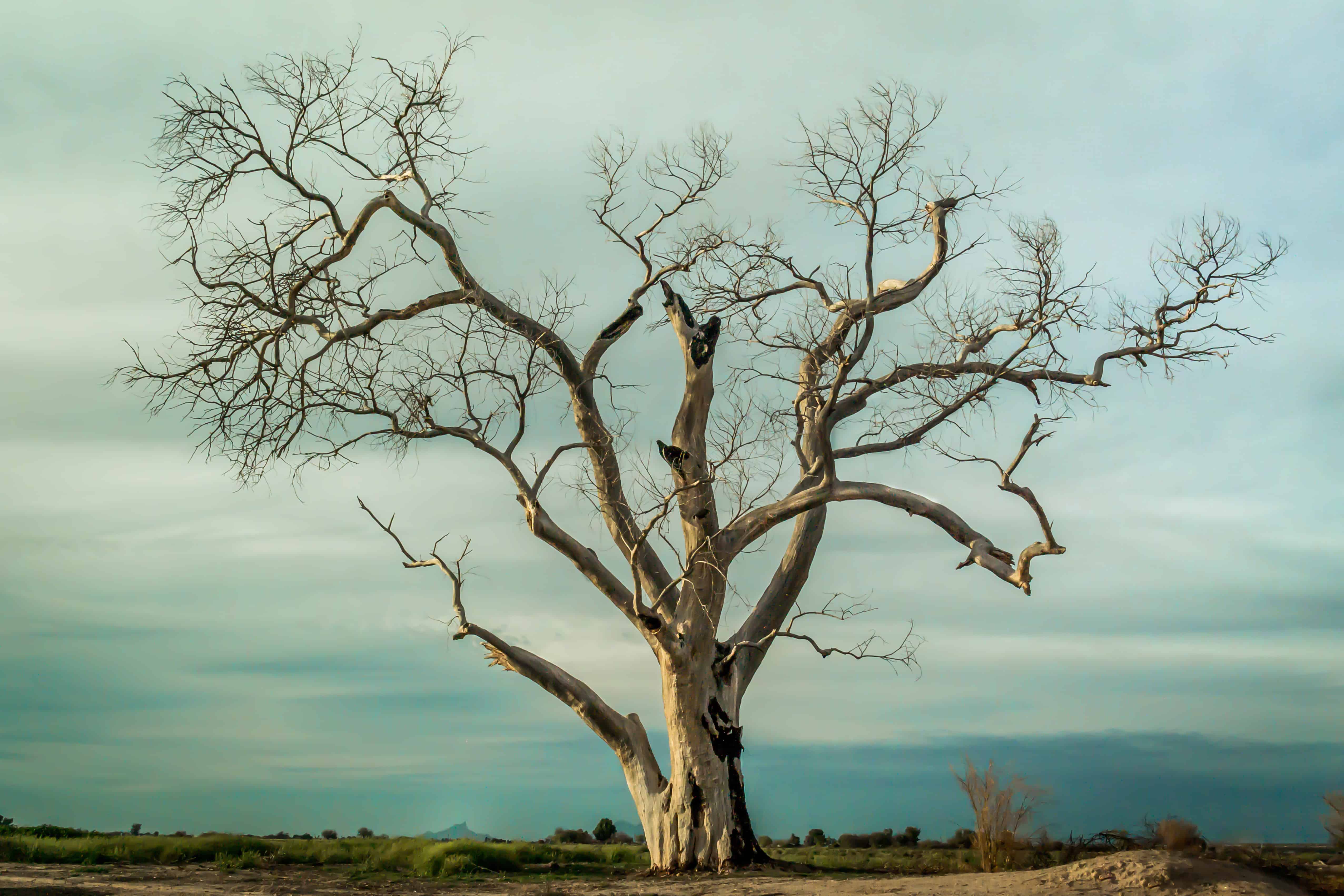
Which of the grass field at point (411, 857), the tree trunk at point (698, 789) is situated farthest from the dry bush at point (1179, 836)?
the tree trunk at point (698, 789)

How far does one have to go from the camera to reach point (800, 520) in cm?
1399

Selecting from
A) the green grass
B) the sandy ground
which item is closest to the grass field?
the green grass

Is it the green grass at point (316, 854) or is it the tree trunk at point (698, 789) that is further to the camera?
the green grass at point (316, 854)

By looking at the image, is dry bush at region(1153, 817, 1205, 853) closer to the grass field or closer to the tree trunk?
the grass field

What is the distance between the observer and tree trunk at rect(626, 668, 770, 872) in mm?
12117

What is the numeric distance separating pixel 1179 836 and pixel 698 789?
515 centimetres

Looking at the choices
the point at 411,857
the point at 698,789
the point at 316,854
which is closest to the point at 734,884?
the point at 698,789

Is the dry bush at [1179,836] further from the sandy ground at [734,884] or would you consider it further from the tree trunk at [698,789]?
the tree trunk at [698,789]

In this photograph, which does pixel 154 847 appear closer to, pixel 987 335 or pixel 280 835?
pixel 280 835

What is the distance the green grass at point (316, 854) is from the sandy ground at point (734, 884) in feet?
4.36

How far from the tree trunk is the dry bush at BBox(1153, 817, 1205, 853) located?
439 cm

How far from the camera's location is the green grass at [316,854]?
12.7 meters

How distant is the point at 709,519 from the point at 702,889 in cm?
463

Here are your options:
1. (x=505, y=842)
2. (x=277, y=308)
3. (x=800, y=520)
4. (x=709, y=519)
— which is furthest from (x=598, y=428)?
(x=505, y=842)
